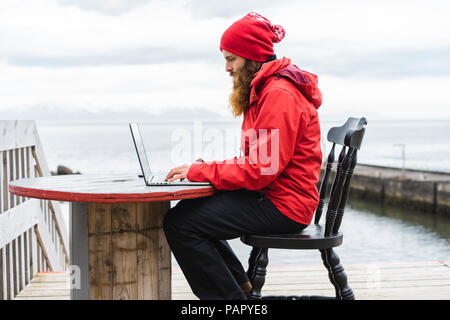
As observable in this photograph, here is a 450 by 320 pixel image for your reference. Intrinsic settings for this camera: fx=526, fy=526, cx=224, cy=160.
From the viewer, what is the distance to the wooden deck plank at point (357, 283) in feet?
10.3

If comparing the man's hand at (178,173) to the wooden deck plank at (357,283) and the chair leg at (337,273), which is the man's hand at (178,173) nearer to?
the chair leg at (337,273)

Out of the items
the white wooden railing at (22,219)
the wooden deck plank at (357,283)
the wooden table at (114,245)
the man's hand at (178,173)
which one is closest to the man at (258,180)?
the man's hand at (178,173)

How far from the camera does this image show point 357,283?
331 centimetres

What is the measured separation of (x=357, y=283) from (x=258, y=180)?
155 centimetres

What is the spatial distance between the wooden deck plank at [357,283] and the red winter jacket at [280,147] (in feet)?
3.65

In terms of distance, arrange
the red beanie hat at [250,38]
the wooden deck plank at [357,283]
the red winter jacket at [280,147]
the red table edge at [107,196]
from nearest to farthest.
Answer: the red table edge at [107,196] < the red winter jacket at [280,147] < the red beanie hat at [250,38] < the wooden deck plank at [357,283]

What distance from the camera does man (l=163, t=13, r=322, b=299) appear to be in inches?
83.1

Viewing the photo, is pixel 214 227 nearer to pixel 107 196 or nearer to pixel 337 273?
pixel 107 196

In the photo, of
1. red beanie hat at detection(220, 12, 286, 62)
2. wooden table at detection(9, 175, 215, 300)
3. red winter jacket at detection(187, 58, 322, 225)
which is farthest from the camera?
red beanie hat at detection(220, 12, 286, 62)

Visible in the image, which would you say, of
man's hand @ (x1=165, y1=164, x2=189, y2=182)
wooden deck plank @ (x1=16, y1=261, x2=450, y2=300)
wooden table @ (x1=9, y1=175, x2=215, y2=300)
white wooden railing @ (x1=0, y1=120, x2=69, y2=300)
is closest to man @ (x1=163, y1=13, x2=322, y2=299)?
man's hand @ (x1=165, y1=164, x2=189, y2=182)

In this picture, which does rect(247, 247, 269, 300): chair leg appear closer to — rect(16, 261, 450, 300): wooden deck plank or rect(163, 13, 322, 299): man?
rect(163, 13, 322, 299): man

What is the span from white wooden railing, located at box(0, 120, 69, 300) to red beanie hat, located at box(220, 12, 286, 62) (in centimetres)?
160
